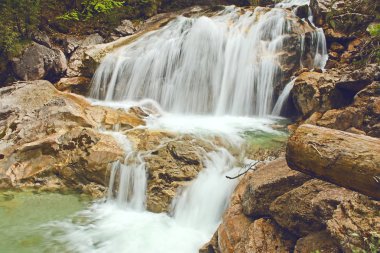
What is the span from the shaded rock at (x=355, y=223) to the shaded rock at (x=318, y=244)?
0.20 m

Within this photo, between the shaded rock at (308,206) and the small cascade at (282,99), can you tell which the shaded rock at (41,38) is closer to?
the small cascade at (282,99)

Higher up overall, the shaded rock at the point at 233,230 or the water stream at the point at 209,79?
the water stream at the point at 209,79

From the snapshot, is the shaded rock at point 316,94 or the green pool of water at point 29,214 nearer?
the green pool of water at point 29,214

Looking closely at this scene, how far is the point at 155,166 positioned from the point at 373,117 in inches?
185

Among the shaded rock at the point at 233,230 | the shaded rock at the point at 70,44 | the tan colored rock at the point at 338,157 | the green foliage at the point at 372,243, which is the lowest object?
the shaded rock at the point at 233,230

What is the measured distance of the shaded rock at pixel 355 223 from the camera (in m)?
2.75

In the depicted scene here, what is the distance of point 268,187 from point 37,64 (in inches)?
394

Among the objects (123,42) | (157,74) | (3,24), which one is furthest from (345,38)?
(3,24)

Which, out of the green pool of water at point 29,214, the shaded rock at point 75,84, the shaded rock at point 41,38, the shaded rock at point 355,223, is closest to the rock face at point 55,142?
the green pool of water at point 29,214

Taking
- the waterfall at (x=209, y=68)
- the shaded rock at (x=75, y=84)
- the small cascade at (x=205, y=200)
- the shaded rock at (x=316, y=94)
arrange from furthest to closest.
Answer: the shaded rock at (x=75, y=84) → the waterfall at (x=209, y=68) → the shaded rock at (x=316, y=94) → the small cascade at (x=205, y=200)

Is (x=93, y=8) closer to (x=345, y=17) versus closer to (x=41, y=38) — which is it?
(x=41, y=38)

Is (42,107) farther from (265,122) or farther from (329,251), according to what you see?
(329,251)

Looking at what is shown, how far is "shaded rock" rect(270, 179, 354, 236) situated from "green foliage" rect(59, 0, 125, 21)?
12752 mm

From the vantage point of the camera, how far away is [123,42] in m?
12.9
